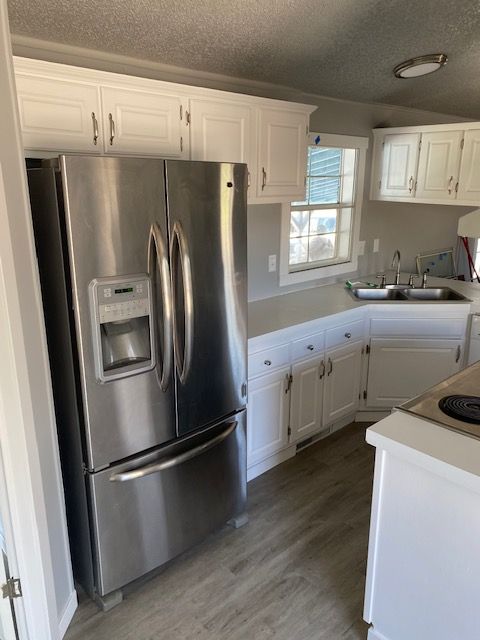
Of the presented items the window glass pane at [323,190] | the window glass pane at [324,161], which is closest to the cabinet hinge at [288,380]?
the window glass pane at [323,190]

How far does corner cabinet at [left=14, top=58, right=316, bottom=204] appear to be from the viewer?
185cm

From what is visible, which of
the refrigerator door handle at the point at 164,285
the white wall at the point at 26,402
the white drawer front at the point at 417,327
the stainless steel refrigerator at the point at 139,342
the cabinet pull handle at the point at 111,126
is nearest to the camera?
the white wall at the point at 26,402

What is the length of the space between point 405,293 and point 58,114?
281 cm

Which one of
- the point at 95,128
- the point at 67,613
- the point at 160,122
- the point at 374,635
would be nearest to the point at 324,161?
the point at 160,122

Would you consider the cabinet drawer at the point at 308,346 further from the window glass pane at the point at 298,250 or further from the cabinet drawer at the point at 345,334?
the window glass pane at the point at 298,250

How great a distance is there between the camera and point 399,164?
148 inches

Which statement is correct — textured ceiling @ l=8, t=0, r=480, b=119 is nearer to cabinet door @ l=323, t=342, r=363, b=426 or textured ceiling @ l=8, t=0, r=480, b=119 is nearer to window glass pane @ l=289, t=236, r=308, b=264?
window glass pane @ l=289, t=236, r=308, b=264

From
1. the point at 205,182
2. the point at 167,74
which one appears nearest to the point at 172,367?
the point at 205,182

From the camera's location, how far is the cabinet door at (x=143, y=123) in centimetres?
204

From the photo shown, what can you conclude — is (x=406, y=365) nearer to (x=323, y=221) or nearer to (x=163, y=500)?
(x=323, y=221)

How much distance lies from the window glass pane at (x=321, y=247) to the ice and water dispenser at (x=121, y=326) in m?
2.17

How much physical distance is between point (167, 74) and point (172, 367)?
1.58 metres

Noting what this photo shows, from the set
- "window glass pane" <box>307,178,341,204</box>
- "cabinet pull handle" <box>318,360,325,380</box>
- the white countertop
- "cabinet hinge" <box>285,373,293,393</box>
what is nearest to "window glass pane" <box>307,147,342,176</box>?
"window glass pane" <box>307,178,341,204</box>

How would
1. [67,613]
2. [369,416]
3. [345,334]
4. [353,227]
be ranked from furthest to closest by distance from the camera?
[353,227], [369,416], [345,334], [67,613]
